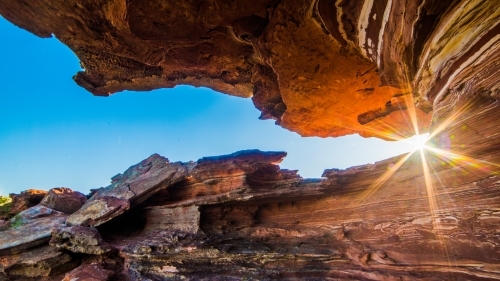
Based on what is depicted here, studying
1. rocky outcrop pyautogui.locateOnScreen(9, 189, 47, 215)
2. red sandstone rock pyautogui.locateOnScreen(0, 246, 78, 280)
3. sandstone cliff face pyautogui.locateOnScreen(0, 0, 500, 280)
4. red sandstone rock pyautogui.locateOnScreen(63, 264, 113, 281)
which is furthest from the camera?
rocky outcrop pyautogui.locateOnScreen(9, 189, 47, 215)

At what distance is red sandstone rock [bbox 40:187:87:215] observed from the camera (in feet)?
41.4

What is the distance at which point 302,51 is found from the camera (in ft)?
27.4

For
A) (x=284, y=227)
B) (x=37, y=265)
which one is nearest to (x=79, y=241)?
(x=37, y=265)

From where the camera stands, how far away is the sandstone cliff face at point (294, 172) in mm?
4887

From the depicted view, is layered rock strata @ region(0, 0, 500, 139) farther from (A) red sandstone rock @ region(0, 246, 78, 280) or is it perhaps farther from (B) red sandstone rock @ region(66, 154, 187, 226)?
(A) red sandstone rock @ region(0, 246, 78, 280)

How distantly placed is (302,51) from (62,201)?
13.0 m

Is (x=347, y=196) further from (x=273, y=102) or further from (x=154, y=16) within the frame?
(x=154, y=16)

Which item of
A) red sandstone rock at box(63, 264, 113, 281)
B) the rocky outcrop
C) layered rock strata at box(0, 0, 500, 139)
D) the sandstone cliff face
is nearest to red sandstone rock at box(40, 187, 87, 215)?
the sandstone cliff face

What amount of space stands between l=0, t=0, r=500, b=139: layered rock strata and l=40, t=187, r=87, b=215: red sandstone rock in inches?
222

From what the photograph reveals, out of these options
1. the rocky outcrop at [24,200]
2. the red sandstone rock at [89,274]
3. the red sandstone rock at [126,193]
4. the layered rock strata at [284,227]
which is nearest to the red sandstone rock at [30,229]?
the layered rock strata at [284,227]

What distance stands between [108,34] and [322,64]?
6.98 meters

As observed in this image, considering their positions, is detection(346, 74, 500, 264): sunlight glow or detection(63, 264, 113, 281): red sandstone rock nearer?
detection(346, 74, 500, 264): sunlight glow

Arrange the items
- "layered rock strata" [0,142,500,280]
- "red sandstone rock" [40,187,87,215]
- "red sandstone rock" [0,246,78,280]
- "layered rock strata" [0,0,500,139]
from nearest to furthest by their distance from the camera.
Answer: "layered rock strata" [0,0,500,139], "layered rock strata" [0,142,500,280], "red sandstone rock" [0,246,78,280], "red sandstone rock" [40,187,87,215]

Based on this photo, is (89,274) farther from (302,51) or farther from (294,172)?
(302,51)
